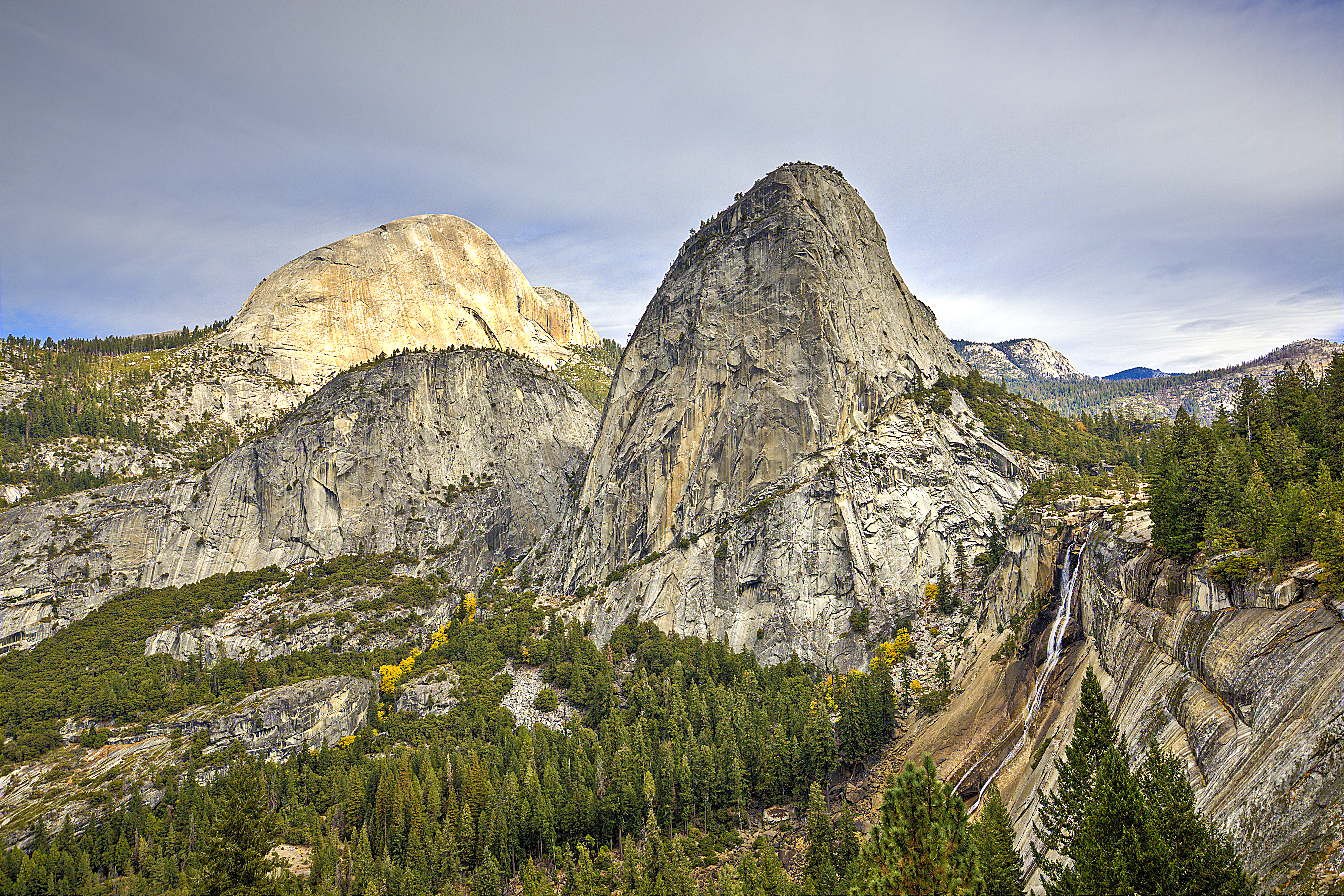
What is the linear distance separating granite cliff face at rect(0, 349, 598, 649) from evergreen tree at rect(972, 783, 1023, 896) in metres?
132

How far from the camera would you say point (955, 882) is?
27.9 m

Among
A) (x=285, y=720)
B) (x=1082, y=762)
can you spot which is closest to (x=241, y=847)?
(x=1082, y=762)

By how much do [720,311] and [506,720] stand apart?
86.3 metres

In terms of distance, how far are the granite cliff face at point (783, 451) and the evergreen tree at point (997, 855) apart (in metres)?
64.6

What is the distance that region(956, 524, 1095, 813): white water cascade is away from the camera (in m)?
59.0

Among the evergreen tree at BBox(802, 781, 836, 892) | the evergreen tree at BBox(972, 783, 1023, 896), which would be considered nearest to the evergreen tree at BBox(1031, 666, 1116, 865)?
the evergreen tree at BBox(972, 783, 1023, 896)

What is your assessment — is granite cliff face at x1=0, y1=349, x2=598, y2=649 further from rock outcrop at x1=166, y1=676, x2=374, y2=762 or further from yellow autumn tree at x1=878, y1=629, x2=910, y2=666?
yellow autumn tree at x1=878, y1=629, x2=910, y2=666

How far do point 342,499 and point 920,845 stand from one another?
158103mm

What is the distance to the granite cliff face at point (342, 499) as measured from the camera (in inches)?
5492

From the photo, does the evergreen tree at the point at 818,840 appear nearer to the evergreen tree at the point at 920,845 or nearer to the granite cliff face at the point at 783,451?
the evergreen tree at the point at 920,845

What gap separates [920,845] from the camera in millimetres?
28703

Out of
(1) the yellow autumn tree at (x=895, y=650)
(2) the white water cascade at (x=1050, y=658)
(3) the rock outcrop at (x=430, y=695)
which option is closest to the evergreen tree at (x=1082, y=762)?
(2) the white water cascade at (x=1050, y=658)

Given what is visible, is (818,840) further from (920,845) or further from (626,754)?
(920,845)

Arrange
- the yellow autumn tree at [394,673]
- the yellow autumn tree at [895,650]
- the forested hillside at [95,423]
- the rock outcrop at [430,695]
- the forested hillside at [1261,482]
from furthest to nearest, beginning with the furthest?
the forested hillside at [95,423], the yellow autumn tree at [394,673], the rock outcrop at [430,695], the yellow autumn tree at [895,650], the forested hillside at [1261,482]
